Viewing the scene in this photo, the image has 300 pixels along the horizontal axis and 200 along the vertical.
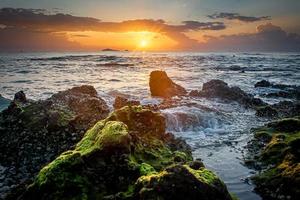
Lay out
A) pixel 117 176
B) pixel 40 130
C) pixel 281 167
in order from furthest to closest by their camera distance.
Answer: pixel 40 130, pixel 281 167, pixel 117 176

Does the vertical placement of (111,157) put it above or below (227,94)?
above

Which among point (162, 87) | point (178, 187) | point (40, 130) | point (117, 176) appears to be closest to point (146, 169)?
point (117, 176)

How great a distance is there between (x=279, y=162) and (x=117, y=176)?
18.9 feet

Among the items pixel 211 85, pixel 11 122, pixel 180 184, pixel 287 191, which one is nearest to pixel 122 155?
pixel 180 184

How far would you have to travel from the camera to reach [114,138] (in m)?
8.23

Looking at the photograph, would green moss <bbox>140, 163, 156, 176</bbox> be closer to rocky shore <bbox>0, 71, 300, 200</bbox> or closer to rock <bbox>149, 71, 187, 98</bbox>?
rocky shore <bbox>0, 71, 300, 200</bbox>

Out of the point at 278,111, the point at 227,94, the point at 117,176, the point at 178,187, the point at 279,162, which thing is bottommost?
the point at 278,111

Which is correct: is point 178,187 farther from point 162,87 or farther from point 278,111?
point 162,87

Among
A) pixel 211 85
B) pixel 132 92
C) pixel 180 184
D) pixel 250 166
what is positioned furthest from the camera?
pixel 132 92

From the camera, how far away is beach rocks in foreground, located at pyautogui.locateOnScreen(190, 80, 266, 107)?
25.7m

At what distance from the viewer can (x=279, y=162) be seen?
36.0ft

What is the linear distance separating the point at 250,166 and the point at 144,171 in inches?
195

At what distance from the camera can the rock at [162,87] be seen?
29314mm

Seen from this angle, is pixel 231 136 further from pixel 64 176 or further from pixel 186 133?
pixel 64 176
